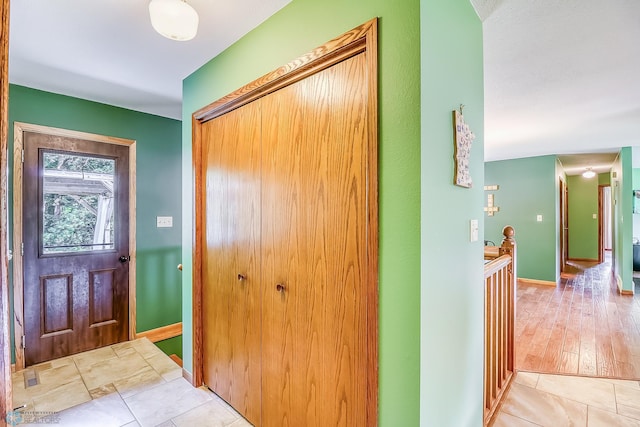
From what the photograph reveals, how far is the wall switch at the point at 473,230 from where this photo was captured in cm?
146

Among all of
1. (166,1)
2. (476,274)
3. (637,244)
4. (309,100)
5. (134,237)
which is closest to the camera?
(166,1)

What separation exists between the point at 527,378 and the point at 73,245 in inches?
156

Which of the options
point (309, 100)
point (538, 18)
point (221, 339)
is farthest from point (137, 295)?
point (538, 18)

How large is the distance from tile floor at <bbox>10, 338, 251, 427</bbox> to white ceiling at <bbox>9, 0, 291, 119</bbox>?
229cm

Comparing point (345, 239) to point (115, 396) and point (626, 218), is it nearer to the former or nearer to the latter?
point (115, 396)

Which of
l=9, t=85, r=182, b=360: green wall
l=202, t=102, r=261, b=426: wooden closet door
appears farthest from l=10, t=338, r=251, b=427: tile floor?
l=9, t=85, r=182, b=360: green wall

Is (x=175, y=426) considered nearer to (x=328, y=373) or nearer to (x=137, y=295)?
(x=328, y=373)

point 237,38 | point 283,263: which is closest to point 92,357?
point 283,263

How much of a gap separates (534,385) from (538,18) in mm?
2453

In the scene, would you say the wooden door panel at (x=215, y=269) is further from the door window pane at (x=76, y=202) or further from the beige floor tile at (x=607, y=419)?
the beige floor tile at (x=607, y=419)

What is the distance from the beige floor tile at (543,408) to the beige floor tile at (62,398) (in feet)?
9.27

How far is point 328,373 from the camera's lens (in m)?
1.30

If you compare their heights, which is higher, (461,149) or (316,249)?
(461,149)

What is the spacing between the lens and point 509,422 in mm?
1820
